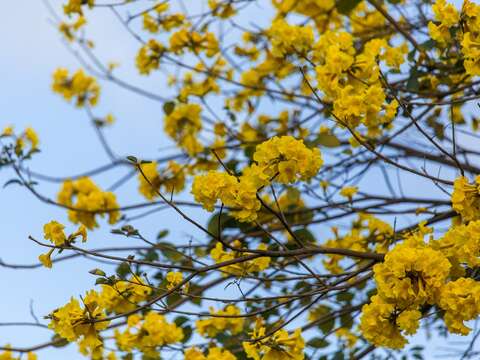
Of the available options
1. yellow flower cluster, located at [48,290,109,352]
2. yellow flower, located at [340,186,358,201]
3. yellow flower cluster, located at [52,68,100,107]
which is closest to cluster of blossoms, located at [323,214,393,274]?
yellow flower, located at [340,186,358,201]

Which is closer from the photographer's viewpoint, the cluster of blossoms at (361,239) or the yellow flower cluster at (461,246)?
the yellow flower cluster at (461,246)

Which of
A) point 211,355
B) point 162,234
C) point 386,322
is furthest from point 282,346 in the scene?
point 162,234

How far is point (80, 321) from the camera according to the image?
1.94 meters

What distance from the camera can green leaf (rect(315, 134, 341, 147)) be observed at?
3.07 m

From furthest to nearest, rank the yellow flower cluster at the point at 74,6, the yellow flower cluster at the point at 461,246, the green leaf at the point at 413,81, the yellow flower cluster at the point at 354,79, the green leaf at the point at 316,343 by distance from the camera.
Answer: the yellow flower cluster at the point at 74,6, the green leaf at the point at 413,81, the green leaf at the point at 316,343, the yellow flower cluster at the point at 354,79, the yellow flower cluster at the point at 461,246

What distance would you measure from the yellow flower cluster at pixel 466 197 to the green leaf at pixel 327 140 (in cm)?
123

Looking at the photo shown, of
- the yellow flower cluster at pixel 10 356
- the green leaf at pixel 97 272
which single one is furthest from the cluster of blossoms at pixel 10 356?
the green leaf at pixel 97 272

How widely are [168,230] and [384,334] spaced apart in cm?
186

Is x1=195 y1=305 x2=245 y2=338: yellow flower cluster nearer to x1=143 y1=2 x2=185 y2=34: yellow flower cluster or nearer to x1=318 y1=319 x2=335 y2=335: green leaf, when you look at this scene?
x1=318 y1=319 x2=335 y2=335: green leaf

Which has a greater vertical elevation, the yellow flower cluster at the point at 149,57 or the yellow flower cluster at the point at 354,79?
the yellow flower cluster at the point at 149,57

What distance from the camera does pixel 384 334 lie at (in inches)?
70.4

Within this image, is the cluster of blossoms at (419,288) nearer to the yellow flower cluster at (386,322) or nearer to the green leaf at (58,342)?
the yellow flower cluster at (386,322)

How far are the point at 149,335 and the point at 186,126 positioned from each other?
1.28 metres

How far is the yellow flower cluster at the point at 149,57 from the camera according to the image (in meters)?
3.57
